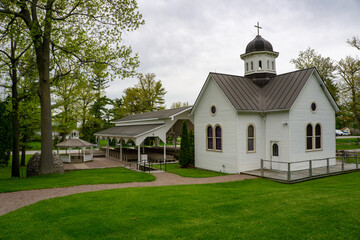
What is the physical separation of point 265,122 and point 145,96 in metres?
36.2

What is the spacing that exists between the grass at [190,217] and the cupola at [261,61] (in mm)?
13377

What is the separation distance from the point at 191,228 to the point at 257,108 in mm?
13460

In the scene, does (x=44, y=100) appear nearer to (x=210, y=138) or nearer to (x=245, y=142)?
(x=210, y=138)

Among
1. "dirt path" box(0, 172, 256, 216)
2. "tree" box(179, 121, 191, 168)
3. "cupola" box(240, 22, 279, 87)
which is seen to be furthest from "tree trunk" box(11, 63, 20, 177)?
"cupola" box(240, 22, 279, 87)

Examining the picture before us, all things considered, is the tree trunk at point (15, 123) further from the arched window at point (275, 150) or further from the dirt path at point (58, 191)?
the arched window at point (275, 150)

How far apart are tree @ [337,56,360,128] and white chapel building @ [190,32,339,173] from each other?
59.5 ft

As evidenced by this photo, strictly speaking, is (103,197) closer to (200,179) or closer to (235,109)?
(200,179)

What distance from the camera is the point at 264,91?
20.1m

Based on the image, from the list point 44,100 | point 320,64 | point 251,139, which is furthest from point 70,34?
point 320,64

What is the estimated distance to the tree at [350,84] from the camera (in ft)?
113

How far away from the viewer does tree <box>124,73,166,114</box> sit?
51.6 meters

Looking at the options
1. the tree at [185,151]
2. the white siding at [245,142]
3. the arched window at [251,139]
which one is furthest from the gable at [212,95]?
the tree at [185,151]

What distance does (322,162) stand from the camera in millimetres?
19047

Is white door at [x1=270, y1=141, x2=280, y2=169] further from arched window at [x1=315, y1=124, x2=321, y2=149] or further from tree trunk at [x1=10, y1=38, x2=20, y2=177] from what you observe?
tree trunk at [x1=10, y1=38, x2=20, y2=177]
